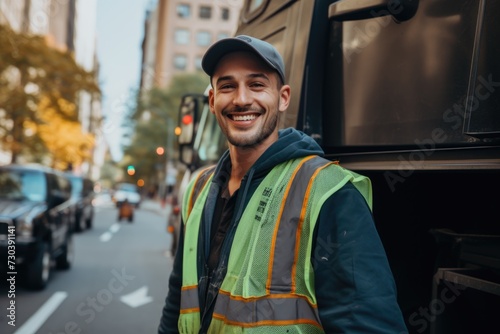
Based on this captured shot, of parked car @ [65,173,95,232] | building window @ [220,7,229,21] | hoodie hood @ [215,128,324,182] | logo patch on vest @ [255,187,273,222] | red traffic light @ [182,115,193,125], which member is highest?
building window @ [220,7,229,21]

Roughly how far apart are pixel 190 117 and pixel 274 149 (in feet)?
13.7

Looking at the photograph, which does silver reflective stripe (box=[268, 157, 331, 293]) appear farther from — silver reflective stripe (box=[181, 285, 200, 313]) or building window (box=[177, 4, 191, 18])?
building window (box=[177, 4, 191, 18])

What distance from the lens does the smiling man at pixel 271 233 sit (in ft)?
5.24

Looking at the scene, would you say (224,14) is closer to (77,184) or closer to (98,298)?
(77,184)

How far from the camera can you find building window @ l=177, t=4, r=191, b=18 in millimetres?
75188

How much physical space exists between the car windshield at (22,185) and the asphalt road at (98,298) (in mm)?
1351

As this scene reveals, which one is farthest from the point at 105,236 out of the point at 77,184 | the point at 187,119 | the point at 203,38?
the point at 203,38

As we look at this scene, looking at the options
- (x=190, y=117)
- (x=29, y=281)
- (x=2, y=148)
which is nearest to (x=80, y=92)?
(x=2, y=148)

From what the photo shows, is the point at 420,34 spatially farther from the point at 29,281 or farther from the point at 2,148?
the point at 2,148

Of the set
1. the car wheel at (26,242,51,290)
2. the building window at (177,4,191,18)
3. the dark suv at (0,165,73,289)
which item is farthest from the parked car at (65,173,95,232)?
the building window at (177,4,191,18)

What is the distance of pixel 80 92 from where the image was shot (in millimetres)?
24688

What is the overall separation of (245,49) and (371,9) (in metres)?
0.85

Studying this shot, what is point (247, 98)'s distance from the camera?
197cm

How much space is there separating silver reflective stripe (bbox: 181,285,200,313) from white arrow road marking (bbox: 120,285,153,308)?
572 cm
